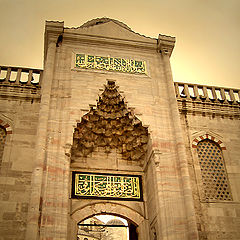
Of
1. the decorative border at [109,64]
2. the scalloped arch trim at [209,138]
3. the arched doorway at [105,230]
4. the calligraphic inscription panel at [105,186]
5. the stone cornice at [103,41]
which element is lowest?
the calligraphic inscription panel at [105,186]

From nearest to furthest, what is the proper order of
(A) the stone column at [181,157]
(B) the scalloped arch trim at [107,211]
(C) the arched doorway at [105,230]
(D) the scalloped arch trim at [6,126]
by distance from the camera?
(A) the stone column at [181,157]
(B) the scalloped arch trim at [107,211]
(D) the scalloped arch trim at [6,126]
(C) the arched doorway at [105,230]

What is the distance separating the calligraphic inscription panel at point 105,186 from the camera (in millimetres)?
7949

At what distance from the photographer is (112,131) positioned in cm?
868

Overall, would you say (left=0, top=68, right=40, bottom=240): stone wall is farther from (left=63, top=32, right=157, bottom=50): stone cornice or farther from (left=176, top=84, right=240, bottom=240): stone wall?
(left=176, top=84, right=240, bottom=240): stone wall

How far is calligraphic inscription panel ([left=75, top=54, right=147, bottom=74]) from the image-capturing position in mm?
8930

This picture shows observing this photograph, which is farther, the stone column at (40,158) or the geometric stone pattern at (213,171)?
the geometric stone pattern at (213,171)

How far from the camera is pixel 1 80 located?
29.8 feet

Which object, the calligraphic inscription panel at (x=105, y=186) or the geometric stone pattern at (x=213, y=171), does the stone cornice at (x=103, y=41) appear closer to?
the geometric stone pattern at (x=213, y=171)

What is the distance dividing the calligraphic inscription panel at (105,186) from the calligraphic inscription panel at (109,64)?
9.27 feet

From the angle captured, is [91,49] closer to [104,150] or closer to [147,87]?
[147,87]

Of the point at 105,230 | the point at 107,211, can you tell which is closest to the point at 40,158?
the point at 107,211

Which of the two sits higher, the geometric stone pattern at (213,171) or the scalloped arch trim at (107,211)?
the geometric stone pattern at (213,171)

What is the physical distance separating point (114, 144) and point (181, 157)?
191cm

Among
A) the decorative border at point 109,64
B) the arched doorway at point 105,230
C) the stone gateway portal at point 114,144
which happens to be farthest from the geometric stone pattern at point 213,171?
the arched doorway at point 105,230
